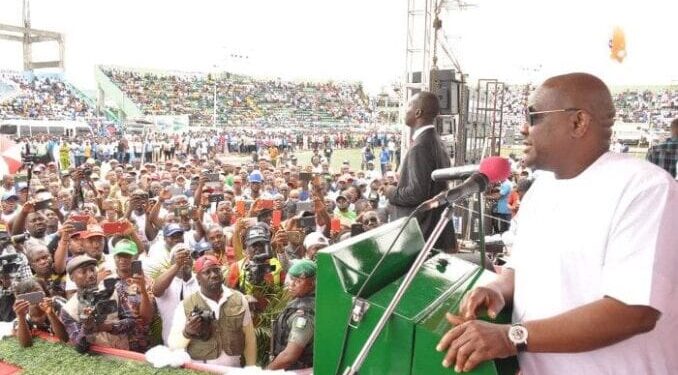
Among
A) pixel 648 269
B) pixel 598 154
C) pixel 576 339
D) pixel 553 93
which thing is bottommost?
pixel 576 339

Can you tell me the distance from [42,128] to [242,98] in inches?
796

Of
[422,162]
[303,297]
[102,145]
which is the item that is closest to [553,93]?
[422,162]

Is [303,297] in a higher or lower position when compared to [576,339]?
lower

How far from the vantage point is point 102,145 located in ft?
75.9

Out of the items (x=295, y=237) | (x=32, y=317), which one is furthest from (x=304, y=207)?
(x=32, y=317)

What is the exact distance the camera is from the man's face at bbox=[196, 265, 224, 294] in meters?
3.88

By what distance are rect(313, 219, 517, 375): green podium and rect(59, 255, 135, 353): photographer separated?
292 centimetres

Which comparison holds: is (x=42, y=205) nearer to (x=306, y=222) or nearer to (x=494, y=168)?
(x=306, y=222)

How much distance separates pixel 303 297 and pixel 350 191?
183 inches

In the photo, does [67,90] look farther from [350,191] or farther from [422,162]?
[422,162]

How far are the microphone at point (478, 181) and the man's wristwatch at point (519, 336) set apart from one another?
322 mm

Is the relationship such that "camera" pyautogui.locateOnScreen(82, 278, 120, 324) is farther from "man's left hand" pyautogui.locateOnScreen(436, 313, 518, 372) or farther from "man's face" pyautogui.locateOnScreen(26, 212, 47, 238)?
"man's left hand" pyautogui.locateOnScreen(436, 313, 518, 372)

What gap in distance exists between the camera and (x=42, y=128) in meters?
25.8

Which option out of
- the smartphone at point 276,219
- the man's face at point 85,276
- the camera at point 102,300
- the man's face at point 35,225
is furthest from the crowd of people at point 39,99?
the camera at point 102,300
